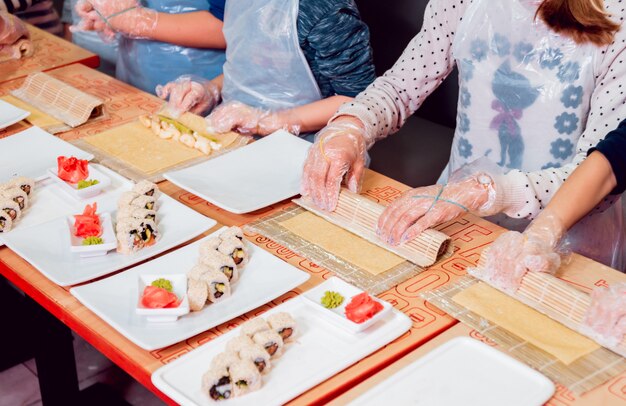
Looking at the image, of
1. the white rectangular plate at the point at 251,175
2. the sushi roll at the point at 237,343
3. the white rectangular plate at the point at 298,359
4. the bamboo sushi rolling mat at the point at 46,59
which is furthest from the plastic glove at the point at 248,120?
the sushi roll at the point at 237,343

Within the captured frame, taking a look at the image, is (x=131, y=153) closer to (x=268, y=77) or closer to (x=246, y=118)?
(x=246, y=118)

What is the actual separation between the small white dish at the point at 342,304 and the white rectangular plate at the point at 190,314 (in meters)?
0.05

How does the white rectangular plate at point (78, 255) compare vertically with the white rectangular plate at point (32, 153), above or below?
above

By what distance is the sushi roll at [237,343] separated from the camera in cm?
130

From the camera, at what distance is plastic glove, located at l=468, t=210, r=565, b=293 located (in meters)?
1.50

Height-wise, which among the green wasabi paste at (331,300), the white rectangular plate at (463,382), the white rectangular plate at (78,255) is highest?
the green wasabi paste at (331,300)

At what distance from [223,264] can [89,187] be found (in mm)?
495

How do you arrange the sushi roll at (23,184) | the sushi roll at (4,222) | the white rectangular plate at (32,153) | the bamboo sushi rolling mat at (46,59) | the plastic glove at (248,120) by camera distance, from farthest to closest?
the bamboo sushi rolling mat at (46,59)
the plastic glove at (248,120)
the white rectangular plate at (32,153)
the sushi roll at (23,184)
the sushi roll at (4,222)

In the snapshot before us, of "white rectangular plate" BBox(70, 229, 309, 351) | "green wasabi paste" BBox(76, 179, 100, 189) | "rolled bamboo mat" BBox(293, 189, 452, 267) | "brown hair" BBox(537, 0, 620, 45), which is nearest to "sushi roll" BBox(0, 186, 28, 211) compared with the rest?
"green wasabi paste" BBox(76, 179, 100, 189)

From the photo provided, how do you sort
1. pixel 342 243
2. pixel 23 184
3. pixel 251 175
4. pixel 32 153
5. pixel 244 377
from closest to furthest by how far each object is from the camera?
1. pixel 244 377
2. pixel 342 243
3. pixel 23 184
4. pixel 251 175
5. pixel 32 153

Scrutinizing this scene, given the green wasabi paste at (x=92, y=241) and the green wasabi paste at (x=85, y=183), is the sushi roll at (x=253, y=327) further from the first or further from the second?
the green wasabi paste at (x=85, y=183)

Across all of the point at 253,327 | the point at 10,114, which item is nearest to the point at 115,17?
the point at 10,114

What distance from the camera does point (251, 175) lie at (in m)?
1.97

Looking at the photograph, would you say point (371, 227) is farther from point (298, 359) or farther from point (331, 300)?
point (298, 359)
